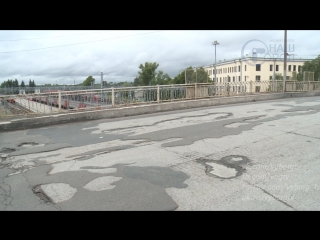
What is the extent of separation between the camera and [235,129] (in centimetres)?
759

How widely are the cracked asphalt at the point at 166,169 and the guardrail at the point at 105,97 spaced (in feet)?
7.98

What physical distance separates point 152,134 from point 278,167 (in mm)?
3841

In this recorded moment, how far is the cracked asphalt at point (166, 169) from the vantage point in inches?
133

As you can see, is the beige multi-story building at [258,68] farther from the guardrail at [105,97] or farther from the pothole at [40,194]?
the pothole at [40,194]

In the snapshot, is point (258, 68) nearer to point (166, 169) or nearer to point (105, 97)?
point (105, 97)

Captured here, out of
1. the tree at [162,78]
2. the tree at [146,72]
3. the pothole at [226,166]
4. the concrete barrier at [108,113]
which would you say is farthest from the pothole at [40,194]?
the tree at [162,78]

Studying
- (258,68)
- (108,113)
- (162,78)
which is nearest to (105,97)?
(108,113)

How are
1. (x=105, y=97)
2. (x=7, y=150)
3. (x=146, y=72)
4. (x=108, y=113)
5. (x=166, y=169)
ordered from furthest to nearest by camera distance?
(x=146, y=72)
(x=105, y=97)
(x=108, y=113)
(x=7, y=150)
(x=166, y=169)

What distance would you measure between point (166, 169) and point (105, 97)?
822 cm

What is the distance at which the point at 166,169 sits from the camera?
4.57m

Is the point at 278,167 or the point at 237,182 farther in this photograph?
the point at 278,167

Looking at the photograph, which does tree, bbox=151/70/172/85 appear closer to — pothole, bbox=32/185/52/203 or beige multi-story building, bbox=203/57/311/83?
beige multi-story building, bbox=203/57/311/83
